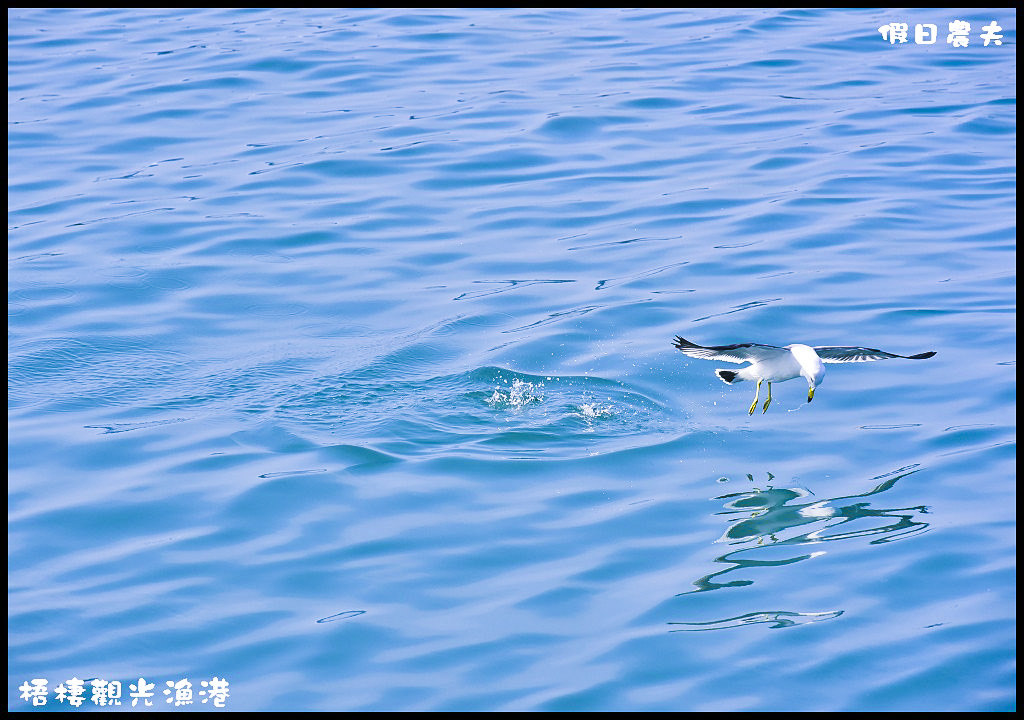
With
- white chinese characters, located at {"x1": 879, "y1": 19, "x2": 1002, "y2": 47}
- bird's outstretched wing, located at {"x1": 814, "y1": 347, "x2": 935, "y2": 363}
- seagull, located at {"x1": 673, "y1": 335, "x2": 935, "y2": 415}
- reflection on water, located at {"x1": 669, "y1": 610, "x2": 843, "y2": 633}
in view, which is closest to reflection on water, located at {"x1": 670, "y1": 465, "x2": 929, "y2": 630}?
reflection on water, located at {"x1": 669, "y1": 610, "x2": 843, "y2": 633}

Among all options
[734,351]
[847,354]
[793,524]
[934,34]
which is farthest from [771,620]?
[934,34]

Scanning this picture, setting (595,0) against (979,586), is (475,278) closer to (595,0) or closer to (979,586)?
(979,586)

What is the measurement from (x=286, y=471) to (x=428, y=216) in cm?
565

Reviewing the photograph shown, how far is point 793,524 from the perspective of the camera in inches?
322

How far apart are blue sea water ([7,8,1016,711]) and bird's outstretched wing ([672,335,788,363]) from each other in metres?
0.69

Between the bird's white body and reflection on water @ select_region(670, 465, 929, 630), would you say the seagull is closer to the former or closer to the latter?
the bird's white body

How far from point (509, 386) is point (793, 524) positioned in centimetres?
275

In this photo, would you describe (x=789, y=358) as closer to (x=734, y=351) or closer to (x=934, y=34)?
(x=734, y=351)

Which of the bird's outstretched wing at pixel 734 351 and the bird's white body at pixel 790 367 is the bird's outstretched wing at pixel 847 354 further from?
the bird's outstretched wing at pixel 734 351

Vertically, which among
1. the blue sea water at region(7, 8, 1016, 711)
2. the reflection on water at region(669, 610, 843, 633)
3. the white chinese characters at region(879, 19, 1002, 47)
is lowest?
the reflection on water at region(669, 610, 843, 633)

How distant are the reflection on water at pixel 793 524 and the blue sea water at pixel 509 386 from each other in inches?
1.1

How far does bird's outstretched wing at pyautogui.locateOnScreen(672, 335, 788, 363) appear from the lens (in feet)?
26.8

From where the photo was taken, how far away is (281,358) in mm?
10539

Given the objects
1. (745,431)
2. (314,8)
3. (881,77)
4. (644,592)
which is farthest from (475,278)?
(314,8)
